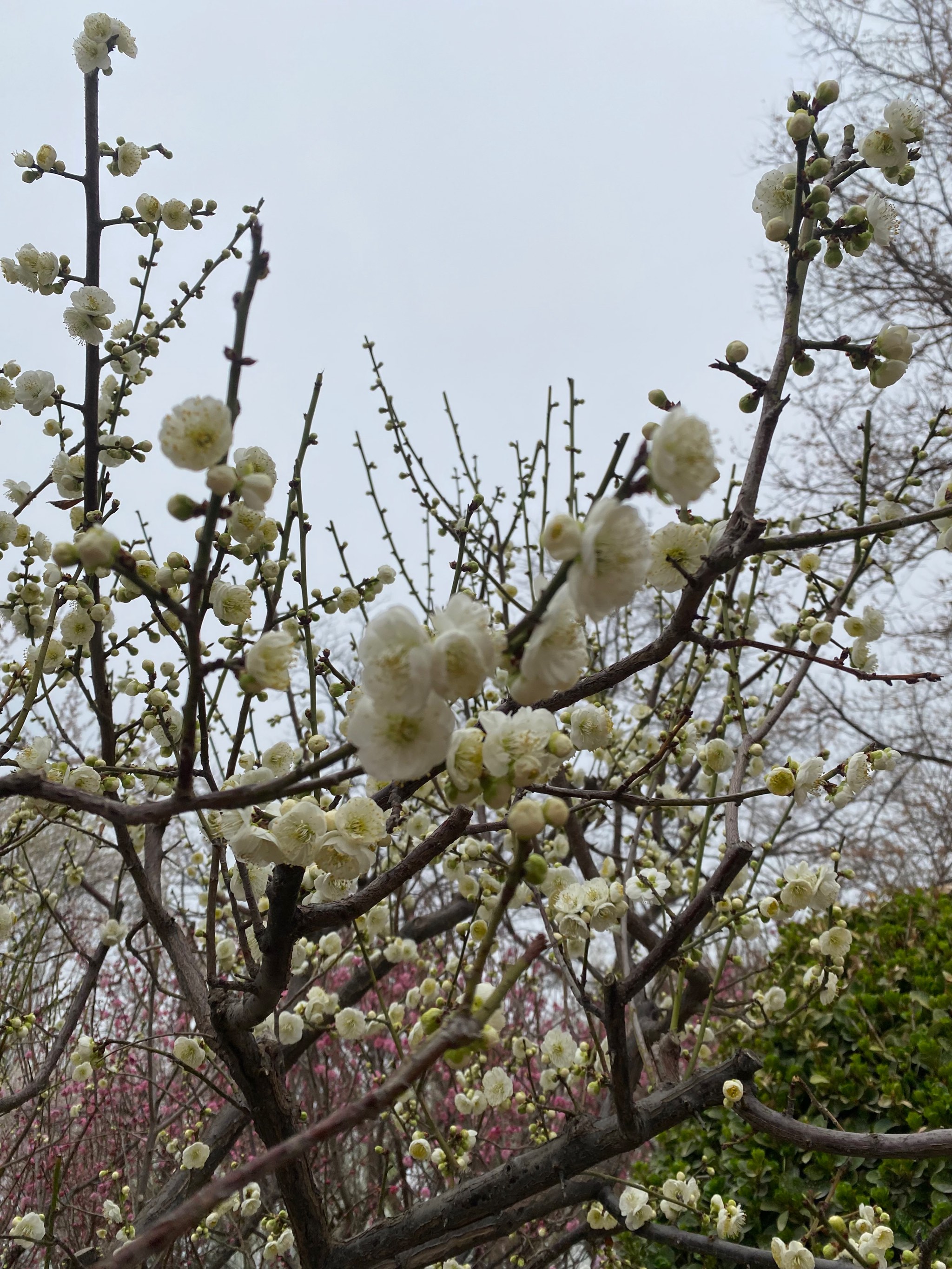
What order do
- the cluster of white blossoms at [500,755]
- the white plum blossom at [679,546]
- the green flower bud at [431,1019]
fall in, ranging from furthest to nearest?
1. the white plum blossom at [679,546]
2. the green flower bud at [431,1019]
3. the cluster of white blossoms at [500,755]

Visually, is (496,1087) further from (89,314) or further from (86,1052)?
(89,314)

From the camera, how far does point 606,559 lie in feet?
2.94

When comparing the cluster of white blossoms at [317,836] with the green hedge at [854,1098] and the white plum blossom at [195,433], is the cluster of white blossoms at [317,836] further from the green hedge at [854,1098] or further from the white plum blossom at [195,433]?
the green hedge at [854,1098]

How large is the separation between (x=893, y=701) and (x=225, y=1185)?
8.97m

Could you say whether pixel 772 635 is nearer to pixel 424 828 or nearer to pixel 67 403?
pixel 424 828

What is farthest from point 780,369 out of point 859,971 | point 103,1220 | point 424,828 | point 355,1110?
point 103,1220

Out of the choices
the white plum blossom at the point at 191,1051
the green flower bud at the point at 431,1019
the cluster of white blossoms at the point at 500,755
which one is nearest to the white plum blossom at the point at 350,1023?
the white plum blossom at the point at 191,1051

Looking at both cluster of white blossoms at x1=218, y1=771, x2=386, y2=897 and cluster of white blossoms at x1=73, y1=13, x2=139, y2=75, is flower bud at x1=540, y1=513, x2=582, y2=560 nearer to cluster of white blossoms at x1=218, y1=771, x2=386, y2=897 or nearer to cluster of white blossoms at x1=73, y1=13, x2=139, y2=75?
cluster of white blossoms at x1=218, y1=771, x2=386, y2=897

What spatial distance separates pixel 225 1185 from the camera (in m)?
0.71

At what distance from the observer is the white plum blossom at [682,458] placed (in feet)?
2.97

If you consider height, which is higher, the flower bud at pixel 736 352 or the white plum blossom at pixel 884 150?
the white plum blossom at pixel 884 150

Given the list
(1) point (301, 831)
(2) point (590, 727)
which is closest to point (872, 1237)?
(2) point (590, 727)

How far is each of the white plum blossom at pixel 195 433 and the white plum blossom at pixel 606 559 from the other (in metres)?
0.45

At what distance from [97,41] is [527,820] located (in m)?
2.69
